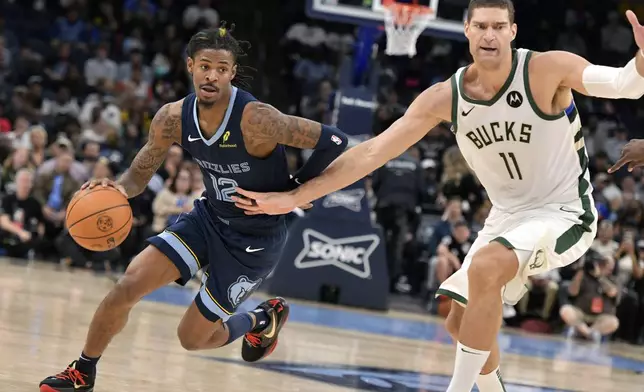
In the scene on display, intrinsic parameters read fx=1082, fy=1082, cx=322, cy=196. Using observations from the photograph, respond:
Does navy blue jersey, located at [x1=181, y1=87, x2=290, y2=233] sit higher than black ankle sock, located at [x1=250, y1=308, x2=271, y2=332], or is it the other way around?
navy blue jersey, located at [x1=181, y1=87, x2=290, y2=233]

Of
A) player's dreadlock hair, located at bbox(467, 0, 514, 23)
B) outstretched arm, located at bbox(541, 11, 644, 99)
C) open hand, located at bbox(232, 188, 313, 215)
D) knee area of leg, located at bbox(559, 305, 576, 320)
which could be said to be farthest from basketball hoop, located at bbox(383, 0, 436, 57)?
outstretched arm, located at bbox(541, 11, 644, 99)

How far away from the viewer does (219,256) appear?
18.5ft

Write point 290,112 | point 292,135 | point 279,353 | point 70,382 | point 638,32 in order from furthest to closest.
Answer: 1. point 290,112
2. point 279,353
3. point 292,135
4. point 70,382
5. point 638,32

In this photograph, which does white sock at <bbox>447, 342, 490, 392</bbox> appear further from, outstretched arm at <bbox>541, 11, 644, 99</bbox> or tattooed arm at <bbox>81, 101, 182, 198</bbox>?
tattooed arm at <bbox>81, 101, 182, 198</bbox>

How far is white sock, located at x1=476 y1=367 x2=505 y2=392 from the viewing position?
16.5 ft

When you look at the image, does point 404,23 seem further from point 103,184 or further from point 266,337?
point 103,184

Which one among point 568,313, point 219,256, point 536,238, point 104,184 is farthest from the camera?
point 568,313

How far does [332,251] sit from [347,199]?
1.97ft

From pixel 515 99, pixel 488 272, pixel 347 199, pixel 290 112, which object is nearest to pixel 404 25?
pixel 347 199

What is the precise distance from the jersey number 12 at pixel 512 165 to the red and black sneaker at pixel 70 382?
2150 mm

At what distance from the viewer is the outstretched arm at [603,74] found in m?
4.41

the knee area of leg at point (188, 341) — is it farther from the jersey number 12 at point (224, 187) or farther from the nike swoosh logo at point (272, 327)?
the jersey number 12 at point (224, 187)

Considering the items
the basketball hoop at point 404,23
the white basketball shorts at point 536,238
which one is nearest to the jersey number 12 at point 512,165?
the white basketball shorts at point 536,238

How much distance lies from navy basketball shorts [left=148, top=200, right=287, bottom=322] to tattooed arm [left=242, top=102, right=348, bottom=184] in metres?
0.45
